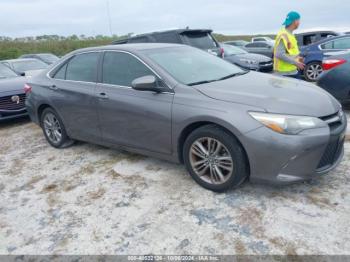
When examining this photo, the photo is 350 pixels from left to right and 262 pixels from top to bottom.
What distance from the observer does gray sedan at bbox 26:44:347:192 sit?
2832 mm

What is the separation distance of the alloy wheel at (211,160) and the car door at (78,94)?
1564mm

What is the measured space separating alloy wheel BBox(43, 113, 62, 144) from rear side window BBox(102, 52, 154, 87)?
4.44ft

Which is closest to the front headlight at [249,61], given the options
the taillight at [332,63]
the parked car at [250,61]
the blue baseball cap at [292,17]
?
the parked car at [250,61]

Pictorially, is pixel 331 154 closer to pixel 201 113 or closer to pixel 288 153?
pixel 288 153

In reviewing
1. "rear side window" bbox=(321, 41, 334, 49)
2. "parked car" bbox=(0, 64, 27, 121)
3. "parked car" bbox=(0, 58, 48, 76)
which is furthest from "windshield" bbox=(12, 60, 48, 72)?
"rear side window" bbox=(321, 41, 334, 49)

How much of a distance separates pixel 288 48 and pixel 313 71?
5.22 m

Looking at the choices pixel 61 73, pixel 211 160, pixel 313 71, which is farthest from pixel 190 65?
pixel 313 71

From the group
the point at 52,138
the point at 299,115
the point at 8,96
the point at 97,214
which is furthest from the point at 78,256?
the point at 8,96

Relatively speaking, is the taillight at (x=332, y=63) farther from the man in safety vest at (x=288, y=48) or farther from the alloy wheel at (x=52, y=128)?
the alloy wheel at (x=52, y=128)

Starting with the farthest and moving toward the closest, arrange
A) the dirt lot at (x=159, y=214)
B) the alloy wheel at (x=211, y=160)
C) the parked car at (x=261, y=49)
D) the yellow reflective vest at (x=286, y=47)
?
the parked car at (x=261, y=49) → the yellow reflective vest at (x=286, y=47) → the alloy wheel at (x=211, y=160) → the dirt lot at (x=159, y=214)

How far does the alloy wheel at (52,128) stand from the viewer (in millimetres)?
4926

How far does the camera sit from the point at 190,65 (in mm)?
3852

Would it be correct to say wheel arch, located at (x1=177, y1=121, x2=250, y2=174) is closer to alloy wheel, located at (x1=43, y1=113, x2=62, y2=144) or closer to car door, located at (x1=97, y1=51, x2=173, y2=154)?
car door, located at (x1=97, y1=51, x2=173, y2=154)

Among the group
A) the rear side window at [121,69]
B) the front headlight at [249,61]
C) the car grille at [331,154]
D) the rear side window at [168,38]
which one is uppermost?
the rear side window at [168,38]
